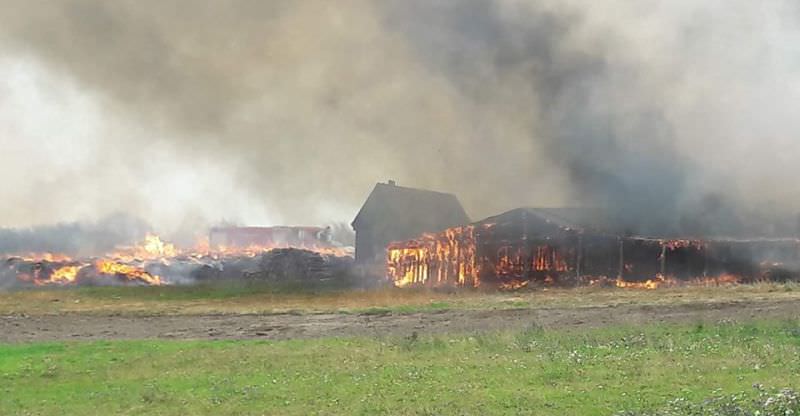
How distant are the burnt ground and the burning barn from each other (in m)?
28.9

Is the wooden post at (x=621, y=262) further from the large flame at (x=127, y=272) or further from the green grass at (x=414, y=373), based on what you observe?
the large flame at (x=127, y=272)

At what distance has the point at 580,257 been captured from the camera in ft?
158

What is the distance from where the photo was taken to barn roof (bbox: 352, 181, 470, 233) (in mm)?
64375

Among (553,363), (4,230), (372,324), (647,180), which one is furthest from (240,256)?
(553,363)

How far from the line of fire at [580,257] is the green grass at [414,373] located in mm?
24294

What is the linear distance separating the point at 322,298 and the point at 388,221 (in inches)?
790

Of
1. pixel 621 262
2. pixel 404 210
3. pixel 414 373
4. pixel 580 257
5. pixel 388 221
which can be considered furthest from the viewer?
pixel 404 210

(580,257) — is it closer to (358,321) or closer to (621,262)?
(621,262)

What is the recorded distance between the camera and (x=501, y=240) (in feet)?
166

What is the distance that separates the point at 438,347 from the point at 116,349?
923cm

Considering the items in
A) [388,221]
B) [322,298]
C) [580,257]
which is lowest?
[322,298]

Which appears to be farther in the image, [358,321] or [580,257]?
[580,257]

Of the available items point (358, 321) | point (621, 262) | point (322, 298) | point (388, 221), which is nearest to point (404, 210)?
point (388, 221)

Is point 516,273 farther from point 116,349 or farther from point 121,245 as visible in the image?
point 121,245
